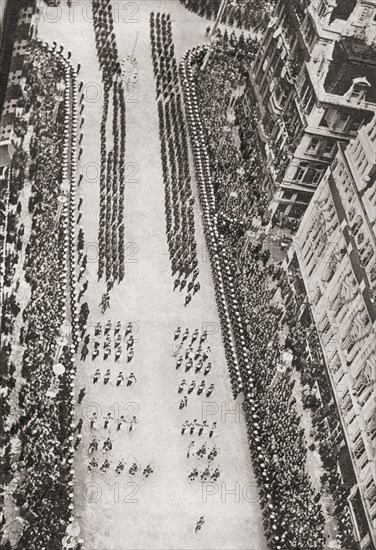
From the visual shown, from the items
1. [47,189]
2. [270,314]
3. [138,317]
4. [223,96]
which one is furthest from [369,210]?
[223,96]

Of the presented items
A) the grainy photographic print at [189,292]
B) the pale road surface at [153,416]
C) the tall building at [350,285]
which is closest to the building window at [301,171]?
the grainy photographic print at [189,292]

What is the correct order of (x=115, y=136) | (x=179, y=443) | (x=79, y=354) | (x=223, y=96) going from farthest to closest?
(x=223, y=96) < (x=115, y=136) < (x=79, y=354) < (x=179, y=443)

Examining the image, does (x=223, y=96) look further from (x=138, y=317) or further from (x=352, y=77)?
(x=138, y=317)

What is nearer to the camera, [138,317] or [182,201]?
[138,317]

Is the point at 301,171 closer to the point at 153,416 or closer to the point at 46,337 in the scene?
the point at 153,416

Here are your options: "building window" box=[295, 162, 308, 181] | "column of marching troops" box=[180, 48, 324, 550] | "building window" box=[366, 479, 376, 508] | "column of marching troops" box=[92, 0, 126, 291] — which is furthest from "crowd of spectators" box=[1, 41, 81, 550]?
"building window" box=[295, 162, 308, 181]

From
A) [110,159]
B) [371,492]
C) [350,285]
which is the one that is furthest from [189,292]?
[371,492]
